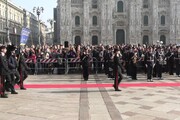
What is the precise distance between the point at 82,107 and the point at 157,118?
231cm

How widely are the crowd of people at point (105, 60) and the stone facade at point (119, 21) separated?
4202 centimetres

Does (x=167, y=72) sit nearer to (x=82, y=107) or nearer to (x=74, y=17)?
(x=82, y=107)

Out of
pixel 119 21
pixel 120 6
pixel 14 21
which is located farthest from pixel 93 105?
pixel 14 21

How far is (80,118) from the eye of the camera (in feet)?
24.8

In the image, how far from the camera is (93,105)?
9.20 metres

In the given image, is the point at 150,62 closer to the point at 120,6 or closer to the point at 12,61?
the point at 12,61

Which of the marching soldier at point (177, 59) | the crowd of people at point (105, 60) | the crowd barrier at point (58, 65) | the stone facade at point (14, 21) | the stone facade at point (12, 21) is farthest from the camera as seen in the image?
the stone facade at point (14, 21)


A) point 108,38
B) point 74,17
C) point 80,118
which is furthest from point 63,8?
point 80,118

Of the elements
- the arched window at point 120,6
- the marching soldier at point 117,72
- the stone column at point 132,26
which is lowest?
the marching soldier at point 117,72

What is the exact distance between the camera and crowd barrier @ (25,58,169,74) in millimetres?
20038

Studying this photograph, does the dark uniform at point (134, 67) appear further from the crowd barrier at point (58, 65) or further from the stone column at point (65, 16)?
the stone column at point (65, 16)

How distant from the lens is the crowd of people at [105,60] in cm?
1183

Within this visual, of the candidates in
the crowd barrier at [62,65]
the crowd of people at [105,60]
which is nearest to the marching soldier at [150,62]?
the crowd of people at [105,60]

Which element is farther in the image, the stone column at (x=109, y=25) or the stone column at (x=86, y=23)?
the stone column at (x=86, y=23)
